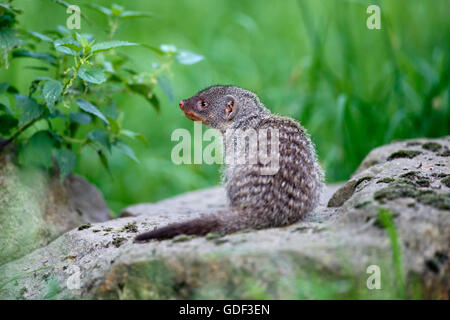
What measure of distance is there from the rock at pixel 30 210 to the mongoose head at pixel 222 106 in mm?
1126

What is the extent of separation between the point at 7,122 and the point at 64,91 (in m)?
0.71

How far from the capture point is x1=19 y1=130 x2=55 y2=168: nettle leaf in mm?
3271

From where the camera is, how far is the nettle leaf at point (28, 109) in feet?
10.0

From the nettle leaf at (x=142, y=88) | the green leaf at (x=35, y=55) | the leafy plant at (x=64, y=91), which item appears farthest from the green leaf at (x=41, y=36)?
the nettle leaf at (x=142, y=88)

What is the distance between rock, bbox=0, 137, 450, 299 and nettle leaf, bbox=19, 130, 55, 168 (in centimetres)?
91

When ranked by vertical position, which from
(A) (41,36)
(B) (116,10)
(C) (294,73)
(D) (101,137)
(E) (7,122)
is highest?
(B) (116,10)

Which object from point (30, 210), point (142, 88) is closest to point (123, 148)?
point (142, 88)

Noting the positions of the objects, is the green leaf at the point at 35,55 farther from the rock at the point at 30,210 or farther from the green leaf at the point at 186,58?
the green leaf at the point at 186,58

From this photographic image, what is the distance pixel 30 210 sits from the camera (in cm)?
326

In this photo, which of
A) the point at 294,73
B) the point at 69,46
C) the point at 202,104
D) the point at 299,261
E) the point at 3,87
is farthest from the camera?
the point at 294,73

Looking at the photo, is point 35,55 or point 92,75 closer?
point 92,75

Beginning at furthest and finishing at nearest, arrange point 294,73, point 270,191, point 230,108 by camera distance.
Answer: point 294,73 < point 230,108 < point 270,191

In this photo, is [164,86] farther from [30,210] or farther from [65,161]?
[30,210]
